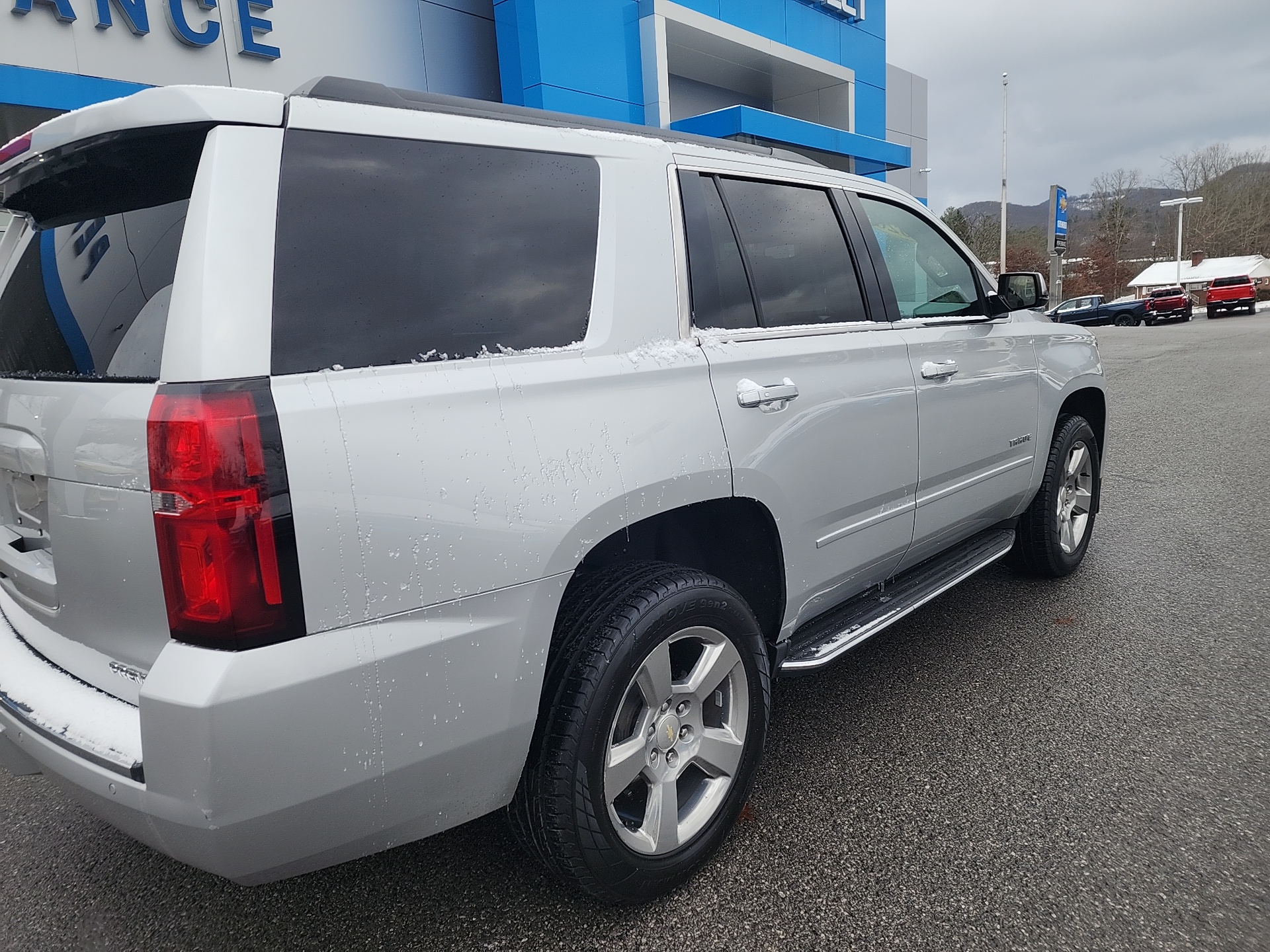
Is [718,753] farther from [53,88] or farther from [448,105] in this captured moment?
Answer: [53,88]

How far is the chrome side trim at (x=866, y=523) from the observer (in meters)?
2.62

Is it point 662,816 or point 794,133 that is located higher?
point 794,133

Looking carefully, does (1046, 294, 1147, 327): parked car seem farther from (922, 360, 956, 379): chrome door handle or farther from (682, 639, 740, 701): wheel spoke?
(682, 639, 740, 701): wheel spoke

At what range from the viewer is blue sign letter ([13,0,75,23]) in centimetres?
772

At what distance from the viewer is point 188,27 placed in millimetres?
8734

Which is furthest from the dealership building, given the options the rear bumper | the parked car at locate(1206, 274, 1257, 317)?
the parked car at locate(1206, 274, 1257, 317)

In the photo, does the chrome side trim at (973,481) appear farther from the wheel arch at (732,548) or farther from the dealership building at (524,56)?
the dealership building at (524,56)

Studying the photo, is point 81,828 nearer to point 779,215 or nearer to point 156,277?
point 156,277

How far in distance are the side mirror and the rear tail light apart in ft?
10.8

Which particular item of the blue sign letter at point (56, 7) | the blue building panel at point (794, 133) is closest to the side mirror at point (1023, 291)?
the blue sign letter at point (56, 7)

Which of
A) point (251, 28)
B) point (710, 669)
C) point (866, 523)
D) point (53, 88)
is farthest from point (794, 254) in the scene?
point (251, 28)

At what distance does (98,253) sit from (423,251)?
0.76 metres

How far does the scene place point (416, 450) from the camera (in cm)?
163

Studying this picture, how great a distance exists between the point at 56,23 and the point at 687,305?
8.89m
